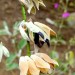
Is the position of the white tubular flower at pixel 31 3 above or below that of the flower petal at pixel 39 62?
above

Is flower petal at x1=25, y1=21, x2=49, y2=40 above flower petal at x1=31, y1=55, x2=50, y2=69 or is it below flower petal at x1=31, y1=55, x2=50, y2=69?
above

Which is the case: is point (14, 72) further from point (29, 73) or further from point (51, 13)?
point (29, 73)

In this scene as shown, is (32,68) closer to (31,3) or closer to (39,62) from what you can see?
(39,62)

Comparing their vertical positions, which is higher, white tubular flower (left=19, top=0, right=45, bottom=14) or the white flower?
white tubular flower (left=19, top=0, right=45, bottom=14)

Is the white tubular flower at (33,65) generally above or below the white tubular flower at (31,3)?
below

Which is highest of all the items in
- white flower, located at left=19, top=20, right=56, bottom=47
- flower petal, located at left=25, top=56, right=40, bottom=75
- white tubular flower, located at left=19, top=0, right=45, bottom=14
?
white tubular flower, located at left=19, top=0, right=45, bottom=14

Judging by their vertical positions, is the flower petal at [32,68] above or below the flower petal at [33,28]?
below

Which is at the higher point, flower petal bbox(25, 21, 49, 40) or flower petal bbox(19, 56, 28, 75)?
flower petal bbox(25, 21, 49, 40)

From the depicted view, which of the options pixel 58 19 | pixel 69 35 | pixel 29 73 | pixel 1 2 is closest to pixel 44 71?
pixel 29 73

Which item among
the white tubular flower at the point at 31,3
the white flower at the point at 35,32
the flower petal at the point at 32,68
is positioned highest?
the white tubular flower at the point at 31,3

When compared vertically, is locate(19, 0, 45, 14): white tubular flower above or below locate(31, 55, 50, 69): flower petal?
above

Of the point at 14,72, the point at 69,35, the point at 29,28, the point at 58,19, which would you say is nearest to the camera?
the point at 29,28
